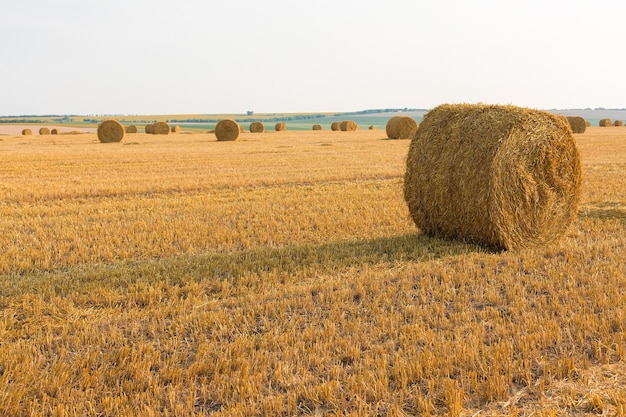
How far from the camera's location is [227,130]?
34656 millimetres

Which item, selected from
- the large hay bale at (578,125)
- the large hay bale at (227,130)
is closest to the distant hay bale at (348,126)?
the large hay bale at (227,130)

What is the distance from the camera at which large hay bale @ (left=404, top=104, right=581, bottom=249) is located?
25.0 feet

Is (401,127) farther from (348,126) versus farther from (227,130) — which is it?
(348,126)

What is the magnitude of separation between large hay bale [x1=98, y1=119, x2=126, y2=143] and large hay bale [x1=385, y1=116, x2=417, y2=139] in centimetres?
1563

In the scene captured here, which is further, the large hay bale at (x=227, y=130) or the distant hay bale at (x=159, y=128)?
the distant hay bale at (x=159, y=128)

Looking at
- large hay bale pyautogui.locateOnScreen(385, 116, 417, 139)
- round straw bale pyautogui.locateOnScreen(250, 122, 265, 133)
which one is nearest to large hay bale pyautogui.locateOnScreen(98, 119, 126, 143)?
large hay bale pyautogui.locateOnScreen(385, 116, 417, 139)

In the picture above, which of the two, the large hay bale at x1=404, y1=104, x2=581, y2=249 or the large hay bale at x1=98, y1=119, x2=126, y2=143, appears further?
the large hay bale at x1=98, y1=119, x2=126, y2=143

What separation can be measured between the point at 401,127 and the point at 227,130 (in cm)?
1035

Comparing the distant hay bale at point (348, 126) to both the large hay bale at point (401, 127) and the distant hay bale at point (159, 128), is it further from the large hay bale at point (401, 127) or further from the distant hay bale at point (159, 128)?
the large hay bale at point (401, 127)

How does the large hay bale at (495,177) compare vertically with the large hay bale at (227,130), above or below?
below

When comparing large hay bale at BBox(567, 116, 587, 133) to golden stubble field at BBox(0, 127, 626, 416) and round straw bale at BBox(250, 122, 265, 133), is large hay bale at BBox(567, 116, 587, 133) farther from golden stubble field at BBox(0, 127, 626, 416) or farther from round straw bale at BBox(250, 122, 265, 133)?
golden stubble field at BBox(0, 127, 626, 416)

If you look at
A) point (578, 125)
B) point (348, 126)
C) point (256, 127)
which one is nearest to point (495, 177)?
point (578, 125)

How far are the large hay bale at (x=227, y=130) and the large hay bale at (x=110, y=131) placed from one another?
556cm

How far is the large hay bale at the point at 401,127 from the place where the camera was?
32781mm
